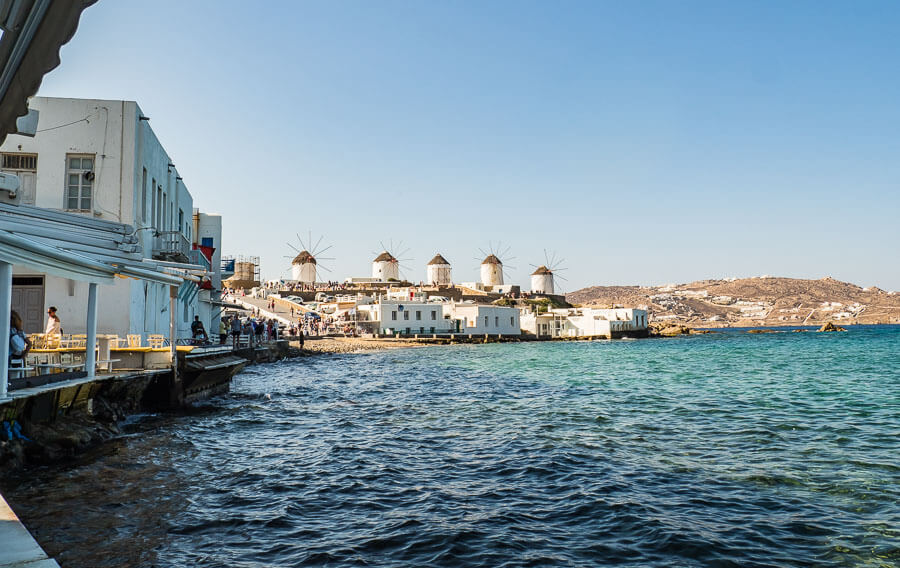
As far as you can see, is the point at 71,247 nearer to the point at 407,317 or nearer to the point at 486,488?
the point at 486,488

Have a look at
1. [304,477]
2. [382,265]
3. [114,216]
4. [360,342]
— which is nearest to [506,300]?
[382,265]

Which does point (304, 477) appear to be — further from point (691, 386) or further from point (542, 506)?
point (691, 386)

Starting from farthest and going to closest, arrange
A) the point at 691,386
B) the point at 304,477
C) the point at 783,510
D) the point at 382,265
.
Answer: the point at 382,265 → the point at 691,386 → the point at 304,477 → the point at 783,510

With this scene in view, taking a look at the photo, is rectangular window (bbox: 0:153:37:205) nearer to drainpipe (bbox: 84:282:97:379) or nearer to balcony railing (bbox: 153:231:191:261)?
balcony railing (bbox: 153:231:191:261)

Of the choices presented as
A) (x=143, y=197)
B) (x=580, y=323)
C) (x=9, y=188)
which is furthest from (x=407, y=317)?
(x=9, y=188)

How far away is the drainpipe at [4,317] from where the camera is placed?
8.97 meters

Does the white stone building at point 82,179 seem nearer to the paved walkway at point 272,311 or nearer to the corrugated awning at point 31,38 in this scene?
the corrugated awning at point 31,38

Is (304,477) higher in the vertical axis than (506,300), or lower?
lower

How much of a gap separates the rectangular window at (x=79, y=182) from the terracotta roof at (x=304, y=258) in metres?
99.5

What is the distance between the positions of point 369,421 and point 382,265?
107594 mm

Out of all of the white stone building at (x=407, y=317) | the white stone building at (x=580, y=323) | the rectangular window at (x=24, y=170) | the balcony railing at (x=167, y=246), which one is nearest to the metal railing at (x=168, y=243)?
the balcony railing at (x=167, y=246)

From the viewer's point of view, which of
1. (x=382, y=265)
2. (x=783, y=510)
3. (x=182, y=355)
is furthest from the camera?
(x=382, y=265)

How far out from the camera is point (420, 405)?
17.6 meters

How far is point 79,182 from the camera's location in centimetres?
1847
